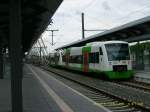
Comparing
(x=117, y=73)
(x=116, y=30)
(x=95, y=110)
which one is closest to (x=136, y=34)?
(x=116, y=30)

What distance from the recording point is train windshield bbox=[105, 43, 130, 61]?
31047 millimetres

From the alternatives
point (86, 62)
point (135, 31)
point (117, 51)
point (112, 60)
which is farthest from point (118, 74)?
point (86, 62)

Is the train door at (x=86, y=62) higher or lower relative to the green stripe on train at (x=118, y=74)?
higher

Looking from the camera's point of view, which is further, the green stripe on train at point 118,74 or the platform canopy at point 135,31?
the platform canopy at point 135,31

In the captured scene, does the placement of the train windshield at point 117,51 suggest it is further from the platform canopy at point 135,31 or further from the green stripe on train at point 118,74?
the platform canopy at point 135,31

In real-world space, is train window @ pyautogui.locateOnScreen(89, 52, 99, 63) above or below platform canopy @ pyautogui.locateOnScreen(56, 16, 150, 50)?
below

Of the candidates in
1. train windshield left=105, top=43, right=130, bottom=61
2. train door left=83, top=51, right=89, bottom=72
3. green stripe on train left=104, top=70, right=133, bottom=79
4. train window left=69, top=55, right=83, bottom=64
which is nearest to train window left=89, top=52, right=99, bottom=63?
train door left=83, top=51, right=89, bottom=72

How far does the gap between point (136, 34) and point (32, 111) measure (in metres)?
25.4

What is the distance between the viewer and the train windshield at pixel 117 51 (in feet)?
102

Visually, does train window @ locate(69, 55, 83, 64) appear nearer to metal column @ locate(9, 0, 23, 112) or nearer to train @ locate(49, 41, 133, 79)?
train @ locate(49, 41, 133, 79)

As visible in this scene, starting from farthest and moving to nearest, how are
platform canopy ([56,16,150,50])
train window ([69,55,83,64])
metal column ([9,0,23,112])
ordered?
train window ([69,55,83,64]) < platform canopy ([56,16,150,50]) < metal column ([9,0,23,112])

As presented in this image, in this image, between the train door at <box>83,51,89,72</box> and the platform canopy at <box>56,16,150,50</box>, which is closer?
the platform canopy at <box>56,16,150,50</box>

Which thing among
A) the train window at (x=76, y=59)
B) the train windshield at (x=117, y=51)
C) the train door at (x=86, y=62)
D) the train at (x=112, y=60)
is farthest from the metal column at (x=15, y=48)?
the train window at (x=76, y=59)

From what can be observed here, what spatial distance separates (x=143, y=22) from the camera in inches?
1195
